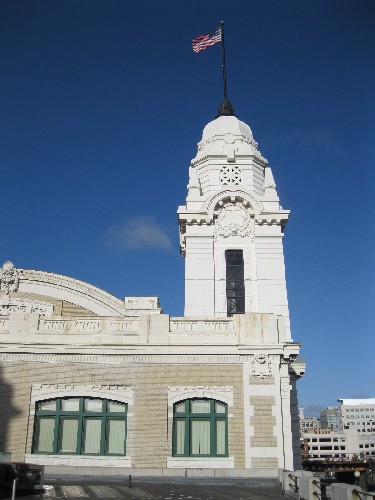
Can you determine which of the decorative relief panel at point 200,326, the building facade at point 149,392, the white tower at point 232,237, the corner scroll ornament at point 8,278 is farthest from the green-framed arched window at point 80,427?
the white tower at point 232,237

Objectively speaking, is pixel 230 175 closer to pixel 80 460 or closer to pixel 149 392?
pixel 149 392

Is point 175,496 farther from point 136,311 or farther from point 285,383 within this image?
point 136,311

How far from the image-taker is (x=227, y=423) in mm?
21125

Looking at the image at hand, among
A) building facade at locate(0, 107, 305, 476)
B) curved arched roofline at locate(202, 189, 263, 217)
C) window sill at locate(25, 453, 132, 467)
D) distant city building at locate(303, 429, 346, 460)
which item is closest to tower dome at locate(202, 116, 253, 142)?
curved arched roofline at locate(202, 189, 263, 217)

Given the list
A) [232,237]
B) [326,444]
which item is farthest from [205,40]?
[326,444]

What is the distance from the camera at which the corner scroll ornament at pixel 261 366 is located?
21531 mm

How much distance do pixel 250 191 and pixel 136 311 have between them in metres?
11.1

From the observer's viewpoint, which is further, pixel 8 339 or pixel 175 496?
pixel 8 339

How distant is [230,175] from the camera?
117 ft

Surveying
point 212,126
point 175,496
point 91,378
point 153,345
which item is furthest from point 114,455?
point 212,126

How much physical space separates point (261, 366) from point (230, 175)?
17075mm

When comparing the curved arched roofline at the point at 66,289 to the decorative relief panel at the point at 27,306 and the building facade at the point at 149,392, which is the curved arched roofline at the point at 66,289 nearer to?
the decorative relief panel at the point at 27,306

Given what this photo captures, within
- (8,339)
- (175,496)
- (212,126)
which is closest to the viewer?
(175,496)

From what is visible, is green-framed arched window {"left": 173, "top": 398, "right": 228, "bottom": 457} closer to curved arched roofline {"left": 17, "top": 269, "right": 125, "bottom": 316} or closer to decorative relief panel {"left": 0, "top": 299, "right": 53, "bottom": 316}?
curved arched roofline {"left": 17, "top": 269, "right": 125, "bottom": 316}
